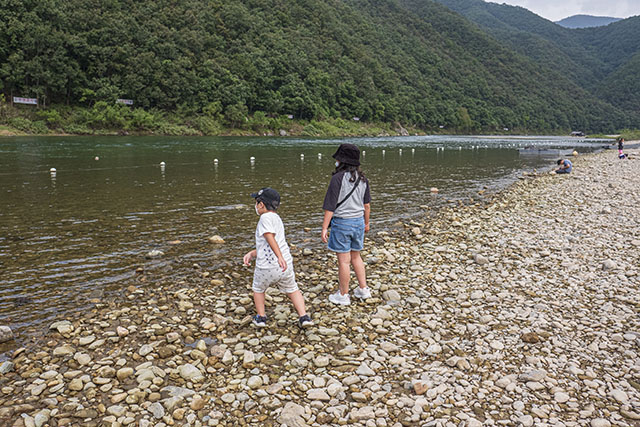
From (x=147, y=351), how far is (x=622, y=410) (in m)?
5.70

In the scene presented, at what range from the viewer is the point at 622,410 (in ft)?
13.2

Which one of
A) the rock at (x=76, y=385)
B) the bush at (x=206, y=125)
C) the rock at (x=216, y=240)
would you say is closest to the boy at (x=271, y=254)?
the rock at (x=76, y=385)

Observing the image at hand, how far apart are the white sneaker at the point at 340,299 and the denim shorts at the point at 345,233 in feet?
2.81

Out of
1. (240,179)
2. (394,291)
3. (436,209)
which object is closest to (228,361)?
(394,291)

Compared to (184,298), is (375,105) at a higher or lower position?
higher

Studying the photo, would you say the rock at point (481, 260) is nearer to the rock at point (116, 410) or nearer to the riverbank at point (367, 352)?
the riverbank at point (367, 352)

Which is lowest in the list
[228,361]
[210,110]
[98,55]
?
[228,361]

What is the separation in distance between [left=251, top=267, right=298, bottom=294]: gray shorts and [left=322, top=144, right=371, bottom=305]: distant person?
3.13 ft

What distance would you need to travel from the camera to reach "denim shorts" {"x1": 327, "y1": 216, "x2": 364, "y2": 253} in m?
6.65

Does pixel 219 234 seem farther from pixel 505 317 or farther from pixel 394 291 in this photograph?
pixel 505 317

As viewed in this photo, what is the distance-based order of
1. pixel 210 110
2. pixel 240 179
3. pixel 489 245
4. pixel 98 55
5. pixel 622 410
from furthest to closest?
pixel 210 110
pixel 98 55
pixel 240 179
pixel 489 245
pixel 622 410

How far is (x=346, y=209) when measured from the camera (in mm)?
6613

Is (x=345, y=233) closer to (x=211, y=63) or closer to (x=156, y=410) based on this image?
(x=156, y=410)

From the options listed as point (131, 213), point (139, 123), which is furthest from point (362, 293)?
point (139, 123)
